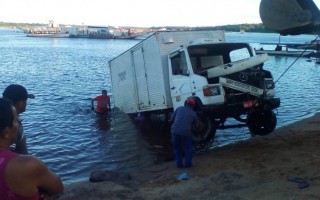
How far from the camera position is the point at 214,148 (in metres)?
10.5

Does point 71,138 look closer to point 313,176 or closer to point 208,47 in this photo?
point 208,47

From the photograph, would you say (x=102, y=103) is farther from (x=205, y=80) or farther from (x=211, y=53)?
(x=205, y=80)

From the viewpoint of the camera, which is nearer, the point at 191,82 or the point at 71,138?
the point at 191,82

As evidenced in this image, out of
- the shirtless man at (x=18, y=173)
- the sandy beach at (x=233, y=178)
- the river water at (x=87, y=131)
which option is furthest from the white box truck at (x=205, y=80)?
the shirtless man at (x=18, y=173)

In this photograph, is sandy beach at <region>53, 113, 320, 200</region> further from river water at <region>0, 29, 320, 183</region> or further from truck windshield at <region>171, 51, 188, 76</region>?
truck windshield at <region>171, 51, 188, 76</region>

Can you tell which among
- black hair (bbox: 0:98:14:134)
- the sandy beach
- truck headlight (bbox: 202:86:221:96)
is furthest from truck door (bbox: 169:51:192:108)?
black hair (bbox: 0:98:14:134)

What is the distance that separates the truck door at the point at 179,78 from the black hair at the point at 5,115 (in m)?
7.25

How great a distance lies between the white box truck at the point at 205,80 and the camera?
29.5ft

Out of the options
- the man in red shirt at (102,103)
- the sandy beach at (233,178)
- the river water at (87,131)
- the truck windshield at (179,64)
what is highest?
the truck windshield at (179,64)

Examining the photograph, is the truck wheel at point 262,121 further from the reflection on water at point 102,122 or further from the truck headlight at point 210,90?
the reflection on water at point 102,122

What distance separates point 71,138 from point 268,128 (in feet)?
21.9

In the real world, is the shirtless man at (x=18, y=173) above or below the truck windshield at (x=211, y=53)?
below

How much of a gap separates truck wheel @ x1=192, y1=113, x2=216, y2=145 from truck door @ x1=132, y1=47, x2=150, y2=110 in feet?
10.4

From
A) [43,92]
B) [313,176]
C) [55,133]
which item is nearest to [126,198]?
[313,176]
